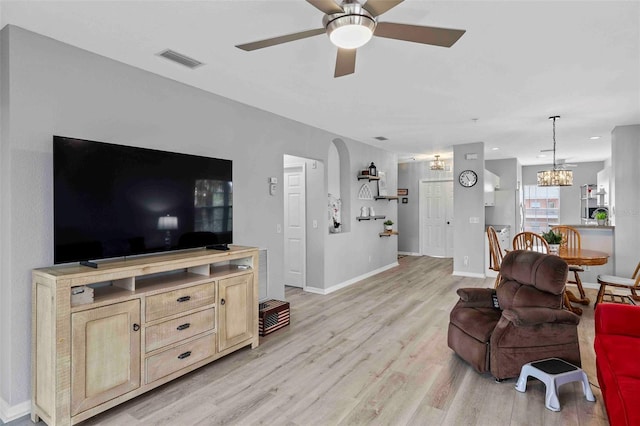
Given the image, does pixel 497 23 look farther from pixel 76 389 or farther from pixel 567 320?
pixel 76 389

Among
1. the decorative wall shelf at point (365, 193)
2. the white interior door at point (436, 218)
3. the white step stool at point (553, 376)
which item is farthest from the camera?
the white interior door at point (436, 218)

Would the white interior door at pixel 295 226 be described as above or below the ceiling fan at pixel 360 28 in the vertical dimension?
below

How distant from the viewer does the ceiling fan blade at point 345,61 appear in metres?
2.16

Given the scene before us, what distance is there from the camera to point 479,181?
6.62 meters

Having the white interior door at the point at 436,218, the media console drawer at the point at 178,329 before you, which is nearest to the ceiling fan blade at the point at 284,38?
the media console drawer at the point at 178,329

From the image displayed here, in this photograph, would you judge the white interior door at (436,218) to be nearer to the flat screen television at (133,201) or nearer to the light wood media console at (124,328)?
the flat screen television at (133,201)

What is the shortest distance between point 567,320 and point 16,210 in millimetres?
3978

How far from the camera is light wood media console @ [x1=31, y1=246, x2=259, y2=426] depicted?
85.0 inches

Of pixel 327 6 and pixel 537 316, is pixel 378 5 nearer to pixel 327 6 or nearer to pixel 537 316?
pixel 327 6

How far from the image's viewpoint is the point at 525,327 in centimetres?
271

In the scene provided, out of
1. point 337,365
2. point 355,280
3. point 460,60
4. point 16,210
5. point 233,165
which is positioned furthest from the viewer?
point 355,280

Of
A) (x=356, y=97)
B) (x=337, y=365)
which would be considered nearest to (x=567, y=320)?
(x=337, y=365)

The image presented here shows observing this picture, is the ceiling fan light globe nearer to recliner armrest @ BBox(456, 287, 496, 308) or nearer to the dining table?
recliner armrest @ BBox(456, 287, 496, 308)

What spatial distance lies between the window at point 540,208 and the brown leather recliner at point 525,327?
8.44m
